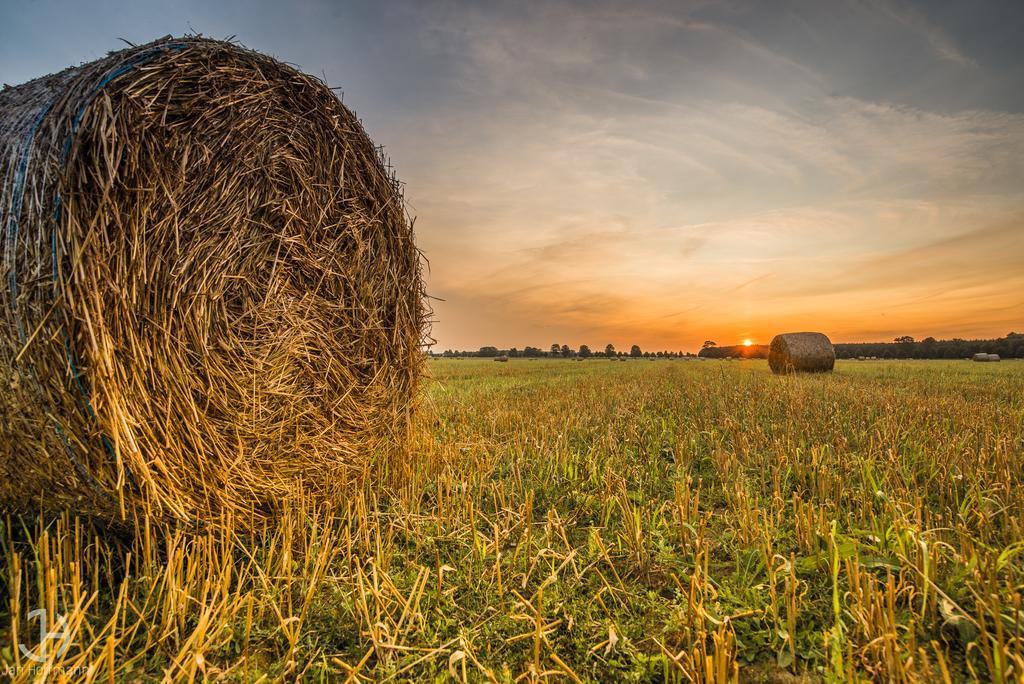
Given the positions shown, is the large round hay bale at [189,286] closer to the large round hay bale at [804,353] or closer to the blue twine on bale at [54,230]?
the blue twine on bale at [54,230]

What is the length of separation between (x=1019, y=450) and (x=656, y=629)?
4.27 meters

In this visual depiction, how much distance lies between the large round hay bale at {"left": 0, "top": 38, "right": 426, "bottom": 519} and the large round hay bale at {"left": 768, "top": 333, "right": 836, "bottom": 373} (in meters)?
18.2

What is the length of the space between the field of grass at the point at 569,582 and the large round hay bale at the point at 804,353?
1554 centimetres

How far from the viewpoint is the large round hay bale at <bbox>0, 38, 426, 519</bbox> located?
2260mm

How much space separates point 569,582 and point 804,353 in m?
19.4

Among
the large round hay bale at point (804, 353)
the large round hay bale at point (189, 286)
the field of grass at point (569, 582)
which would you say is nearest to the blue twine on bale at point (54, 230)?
the large round hay bale at point (189, 286)

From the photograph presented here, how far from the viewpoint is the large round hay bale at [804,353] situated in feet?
59.9

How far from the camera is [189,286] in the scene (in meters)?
2.75

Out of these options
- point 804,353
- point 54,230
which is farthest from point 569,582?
point 804,353

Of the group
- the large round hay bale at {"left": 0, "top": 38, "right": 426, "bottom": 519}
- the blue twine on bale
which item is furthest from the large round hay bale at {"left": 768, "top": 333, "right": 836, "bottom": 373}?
the blue twine on bale

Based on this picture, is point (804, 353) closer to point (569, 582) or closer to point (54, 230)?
point (569, 582)

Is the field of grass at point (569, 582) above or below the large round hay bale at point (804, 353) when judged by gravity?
below

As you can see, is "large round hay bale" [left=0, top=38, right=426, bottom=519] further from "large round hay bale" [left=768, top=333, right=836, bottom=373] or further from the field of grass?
"large round hay bale" [left=768, top=333, right=836, bottom=373]

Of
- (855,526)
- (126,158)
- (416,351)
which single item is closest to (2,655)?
(126,158)
